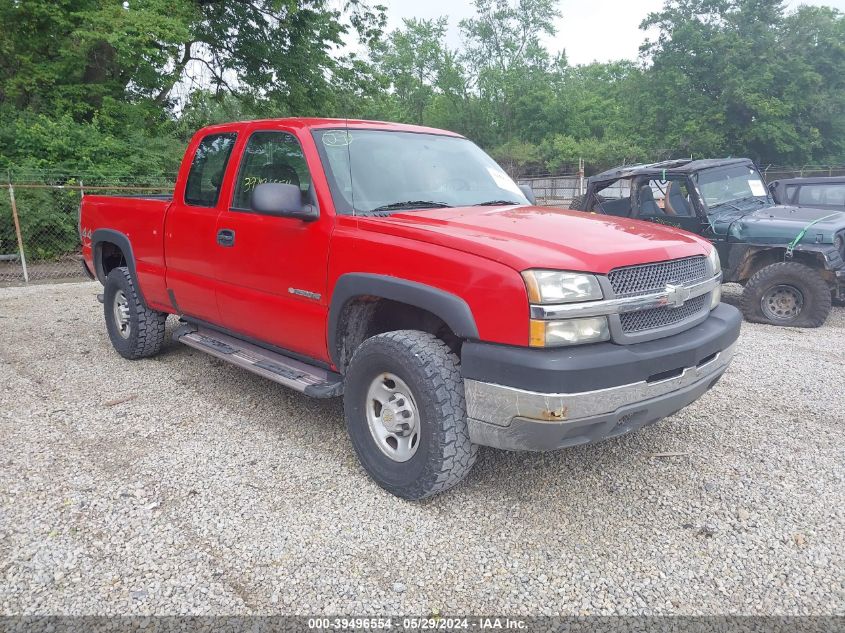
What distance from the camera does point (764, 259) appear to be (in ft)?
24.8

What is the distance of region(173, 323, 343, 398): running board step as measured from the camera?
3.40 m

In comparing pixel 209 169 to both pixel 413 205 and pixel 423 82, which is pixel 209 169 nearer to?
pixel 413 205

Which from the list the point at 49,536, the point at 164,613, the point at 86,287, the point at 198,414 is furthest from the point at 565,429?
the point at 86,287

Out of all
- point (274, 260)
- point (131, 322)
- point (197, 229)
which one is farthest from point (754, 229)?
point (131, 322)

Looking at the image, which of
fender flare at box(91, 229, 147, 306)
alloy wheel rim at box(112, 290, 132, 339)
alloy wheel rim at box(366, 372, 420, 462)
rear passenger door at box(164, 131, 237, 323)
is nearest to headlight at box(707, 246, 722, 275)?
alloy wheel rim at box(366, 372, 420, 462)

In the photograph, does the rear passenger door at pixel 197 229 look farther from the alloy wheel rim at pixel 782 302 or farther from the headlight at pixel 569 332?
the alloy wheel rim at pixel 782 302

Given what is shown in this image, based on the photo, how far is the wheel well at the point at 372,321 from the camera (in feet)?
10.8

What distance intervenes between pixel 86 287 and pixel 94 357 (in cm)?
538

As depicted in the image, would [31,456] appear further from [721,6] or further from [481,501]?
[721,6]

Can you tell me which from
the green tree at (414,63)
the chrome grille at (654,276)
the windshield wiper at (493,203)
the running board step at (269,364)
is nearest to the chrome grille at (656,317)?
the chrome grille at (654,276)

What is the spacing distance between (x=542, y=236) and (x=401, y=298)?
2.43ft

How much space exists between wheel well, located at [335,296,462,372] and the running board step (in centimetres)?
16

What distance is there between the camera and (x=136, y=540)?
2.71 m

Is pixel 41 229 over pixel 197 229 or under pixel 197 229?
under
